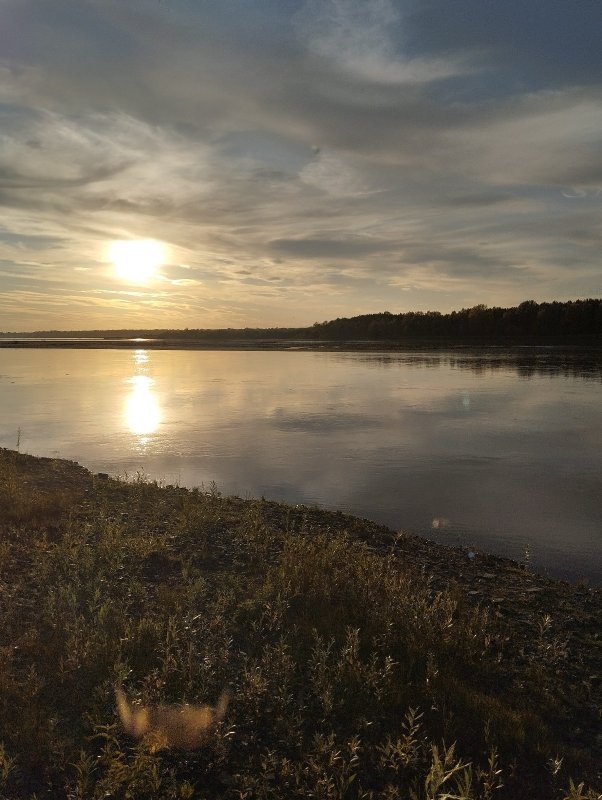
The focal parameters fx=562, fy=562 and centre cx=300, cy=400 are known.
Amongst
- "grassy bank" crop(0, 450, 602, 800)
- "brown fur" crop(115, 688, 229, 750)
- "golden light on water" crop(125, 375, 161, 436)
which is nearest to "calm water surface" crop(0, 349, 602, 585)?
"golden light on water" crop(125, 375, 161, 436)

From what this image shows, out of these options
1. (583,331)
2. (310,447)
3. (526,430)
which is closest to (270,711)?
(310,447)

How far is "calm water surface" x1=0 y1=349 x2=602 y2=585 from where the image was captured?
50.6ft

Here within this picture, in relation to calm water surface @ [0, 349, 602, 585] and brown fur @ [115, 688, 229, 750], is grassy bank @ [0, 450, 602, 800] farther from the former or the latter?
calm water surface @ [0, 349, 602, 585]

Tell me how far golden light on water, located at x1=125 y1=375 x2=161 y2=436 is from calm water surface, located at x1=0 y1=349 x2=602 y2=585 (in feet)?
0.57

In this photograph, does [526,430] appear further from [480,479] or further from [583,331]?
[583,331]

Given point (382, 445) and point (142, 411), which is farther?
point (142, 411)

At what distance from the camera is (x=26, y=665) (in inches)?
297

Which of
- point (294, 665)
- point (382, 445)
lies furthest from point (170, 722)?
point (382, 445)

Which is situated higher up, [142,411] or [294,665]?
[294,665]

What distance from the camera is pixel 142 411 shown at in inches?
1350

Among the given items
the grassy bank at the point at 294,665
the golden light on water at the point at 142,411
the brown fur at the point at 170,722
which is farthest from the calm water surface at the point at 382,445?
the brown fur at the point at 170,722

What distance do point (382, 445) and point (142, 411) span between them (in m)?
16.5

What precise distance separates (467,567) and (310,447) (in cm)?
1269

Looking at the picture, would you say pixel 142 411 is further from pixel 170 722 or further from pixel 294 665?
pixel 170 722
